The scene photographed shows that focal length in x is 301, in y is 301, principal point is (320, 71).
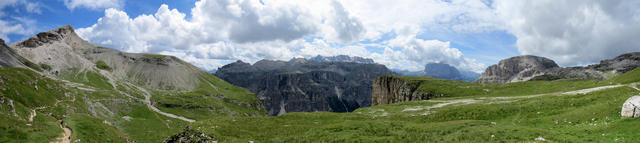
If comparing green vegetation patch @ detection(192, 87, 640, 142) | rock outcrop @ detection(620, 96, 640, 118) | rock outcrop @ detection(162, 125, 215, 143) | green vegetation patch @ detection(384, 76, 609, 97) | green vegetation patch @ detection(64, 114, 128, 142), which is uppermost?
green vegetation patch @ detection(384, 76, 609, 97)

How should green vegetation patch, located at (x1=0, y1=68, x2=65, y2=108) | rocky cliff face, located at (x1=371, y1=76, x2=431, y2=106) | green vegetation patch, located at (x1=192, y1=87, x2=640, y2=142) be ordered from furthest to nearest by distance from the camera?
rocky cliff face, located at (x1=371, y1=76, x2=431, y2=106) < green vegetation patch, located at (x1=0, y1=68, x2=65, y2=108) < green vegetation patch, located at (x1=192, y1=87, x2=640, y2=142)

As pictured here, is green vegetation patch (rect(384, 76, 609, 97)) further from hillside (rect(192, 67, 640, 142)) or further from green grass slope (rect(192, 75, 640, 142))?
green grass slope (rect(192, 75, 640, 142))

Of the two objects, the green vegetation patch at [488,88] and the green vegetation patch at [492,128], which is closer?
the green vegetation patch at [492,128]

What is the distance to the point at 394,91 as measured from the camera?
486 feet

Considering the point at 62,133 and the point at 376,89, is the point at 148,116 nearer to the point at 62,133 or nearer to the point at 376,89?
the point at 376,89

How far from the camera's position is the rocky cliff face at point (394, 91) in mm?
132637

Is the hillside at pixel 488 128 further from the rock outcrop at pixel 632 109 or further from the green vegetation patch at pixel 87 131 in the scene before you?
the green vegetation patch at pixel 87 131

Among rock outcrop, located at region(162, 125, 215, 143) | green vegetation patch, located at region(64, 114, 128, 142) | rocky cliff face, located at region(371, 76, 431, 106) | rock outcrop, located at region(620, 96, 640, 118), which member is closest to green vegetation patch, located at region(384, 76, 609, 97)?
rocky cliff face, located at region(371, 76, 431, 106)

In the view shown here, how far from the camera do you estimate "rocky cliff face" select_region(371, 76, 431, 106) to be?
5222 inches

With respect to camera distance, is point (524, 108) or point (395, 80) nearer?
point (524, 108)

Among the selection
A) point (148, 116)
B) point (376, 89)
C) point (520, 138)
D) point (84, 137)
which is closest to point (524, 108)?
point (520, 138)

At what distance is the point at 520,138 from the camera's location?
26.8m

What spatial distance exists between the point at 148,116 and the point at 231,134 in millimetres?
178880

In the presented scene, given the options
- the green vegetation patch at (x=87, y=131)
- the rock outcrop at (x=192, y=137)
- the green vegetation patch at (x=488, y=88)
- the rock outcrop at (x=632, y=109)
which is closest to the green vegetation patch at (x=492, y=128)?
the rock outcrop at (x=632, y=109)
